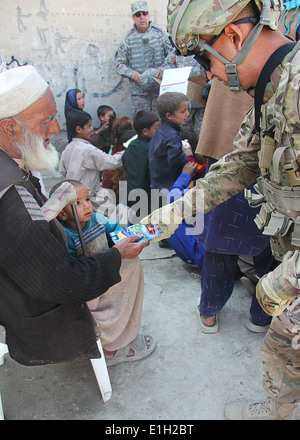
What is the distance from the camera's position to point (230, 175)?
1.76 m

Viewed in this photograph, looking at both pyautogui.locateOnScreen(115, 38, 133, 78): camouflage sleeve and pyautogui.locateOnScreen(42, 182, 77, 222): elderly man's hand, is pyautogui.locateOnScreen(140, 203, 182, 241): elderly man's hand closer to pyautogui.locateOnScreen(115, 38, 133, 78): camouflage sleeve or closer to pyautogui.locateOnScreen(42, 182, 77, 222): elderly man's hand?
pyautogui.locateOnScreen(42, 182, 77, 222): elderly man's hand

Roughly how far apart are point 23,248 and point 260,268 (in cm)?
168

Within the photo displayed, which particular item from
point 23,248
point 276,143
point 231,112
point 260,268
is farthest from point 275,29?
point 260,268

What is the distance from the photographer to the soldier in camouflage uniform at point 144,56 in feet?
17.2

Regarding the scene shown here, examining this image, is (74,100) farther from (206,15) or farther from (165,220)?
(206,15)

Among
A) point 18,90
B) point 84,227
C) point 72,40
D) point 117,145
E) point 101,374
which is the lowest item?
point 101,374

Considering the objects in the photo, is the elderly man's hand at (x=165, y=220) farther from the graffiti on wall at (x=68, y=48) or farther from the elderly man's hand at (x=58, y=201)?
the graffiti on wall at (x=68, y=48)

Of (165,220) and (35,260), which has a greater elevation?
(35,260)

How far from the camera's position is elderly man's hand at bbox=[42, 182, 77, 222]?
62.8 inches

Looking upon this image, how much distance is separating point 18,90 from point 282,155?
1.13 metres

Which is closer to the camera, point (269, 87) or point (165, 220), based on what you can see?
point (269, 87)

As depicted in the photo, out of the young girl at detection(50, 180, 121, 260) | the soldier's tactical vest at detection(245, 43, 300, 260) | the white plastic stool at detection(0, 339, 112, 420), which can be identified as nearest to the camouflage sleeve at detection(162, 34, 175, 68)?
the young girl at detection(50, 180, 121, 260)

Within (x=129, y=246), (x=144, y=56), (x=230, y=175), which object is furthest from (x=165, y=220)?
(x=144, y=56)
